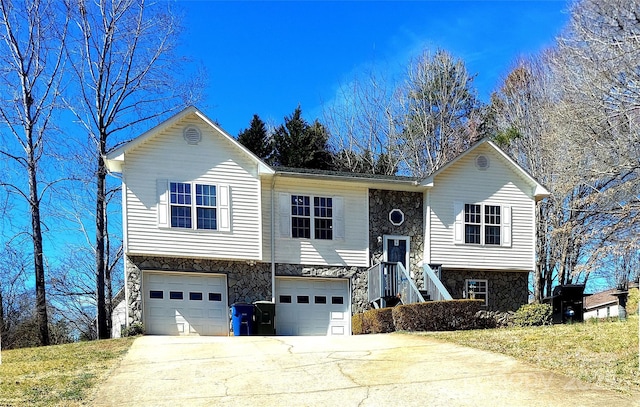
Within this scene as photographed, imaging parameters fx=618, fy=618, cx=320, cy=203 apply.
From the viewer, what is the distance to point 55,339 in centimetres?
2522

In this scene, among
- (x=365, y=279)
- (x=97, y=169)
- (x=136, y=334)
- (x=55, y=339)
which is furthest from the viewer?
(x=55, y=339)

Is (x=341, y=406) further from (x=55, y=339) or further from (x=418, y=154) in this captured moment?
(x=418, y=154)

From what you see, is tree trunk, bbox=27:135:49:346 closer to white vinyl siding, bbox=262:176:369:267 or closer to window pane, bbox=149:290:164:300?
window pane, bbox=149:290:164:300

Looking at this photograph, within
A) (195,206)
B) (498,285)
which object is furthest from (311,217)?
(498,285)

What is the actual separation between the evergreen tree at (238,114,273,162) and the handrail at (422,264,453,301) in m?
16.1

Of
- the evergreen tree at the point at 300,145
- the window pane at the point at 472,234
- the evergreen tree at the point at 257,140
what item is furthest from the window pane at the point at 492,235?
the evergreen tree at the point at 257,140

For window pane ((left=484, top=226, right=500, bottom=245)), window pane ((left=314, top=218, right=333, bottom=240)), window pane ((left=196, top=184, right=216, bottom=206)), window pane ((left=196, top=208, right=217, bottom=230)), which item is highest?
window pane ((left=196, top=184, right=216, bottom=206))

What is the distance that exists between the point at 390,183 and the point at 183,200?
6546 mm

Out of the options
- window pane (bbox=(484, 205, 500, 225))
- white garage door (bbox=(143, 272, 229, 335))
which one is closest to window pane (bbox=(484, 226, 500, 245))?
window pane (bbox=(484, 205, 500, 225))

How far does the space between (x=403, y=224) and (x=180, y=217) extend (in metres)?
7.20

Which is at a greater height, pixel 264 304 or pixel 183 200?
pixel 183 200

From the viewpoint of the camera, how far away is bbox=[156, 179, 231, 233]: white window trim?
685 inches

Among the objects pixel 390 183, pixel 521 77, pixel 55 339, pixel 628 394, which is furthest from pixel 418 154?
pixel 628 394

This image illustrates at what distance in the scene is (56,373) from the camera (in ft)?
32.1
